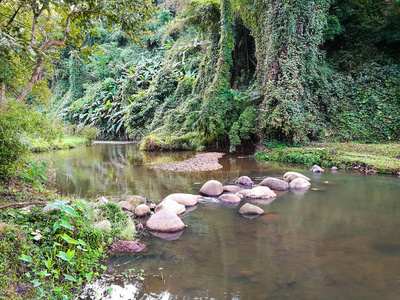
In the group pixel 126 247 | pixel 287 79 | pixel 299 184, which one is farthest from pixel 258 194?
pixel 287 79

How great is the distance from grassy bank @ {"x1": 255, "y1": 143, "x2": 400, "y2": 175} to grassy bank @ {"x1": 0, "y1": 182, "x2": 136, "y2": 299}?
821 centimetres

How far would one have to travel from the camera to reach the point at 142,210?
5398 millimetres

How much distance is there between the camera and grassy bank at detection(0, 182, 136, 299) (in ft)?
8.66

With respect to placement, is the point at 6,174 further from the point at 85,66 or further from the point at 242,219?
the point at 85,66

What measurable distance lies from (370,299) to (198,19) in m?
17.3

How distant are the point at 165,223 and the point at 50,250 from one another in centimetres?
194

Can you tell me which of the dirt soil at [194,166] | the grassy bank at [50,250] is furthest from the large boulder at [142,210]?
the dirt soil at [194,166]

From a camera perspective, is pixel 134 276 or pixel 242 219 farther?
pixel 242 219

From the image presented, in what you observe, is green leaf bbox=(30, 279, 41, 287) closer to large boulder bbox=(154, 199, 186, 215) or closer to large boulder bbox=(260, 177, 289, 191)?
large boulder bbox=(154, 199, 186, 215)

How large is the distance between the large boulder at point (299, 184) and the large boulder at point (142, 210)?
161 inches

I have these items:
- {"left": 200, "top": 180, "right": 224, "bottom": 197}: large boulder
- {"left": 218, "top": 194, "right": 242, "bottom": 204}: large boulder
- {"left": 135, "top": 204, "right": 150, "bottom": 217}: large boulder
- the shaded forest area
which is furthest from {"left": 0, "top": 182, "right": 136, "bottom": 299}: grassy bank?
the shaded forest area

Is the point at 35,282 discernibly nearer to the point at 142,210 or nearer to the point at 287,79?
the point at 142,210

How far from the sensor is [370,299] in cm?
285

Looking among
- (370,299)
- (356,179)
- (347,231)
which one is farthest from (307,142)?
(370,299)
